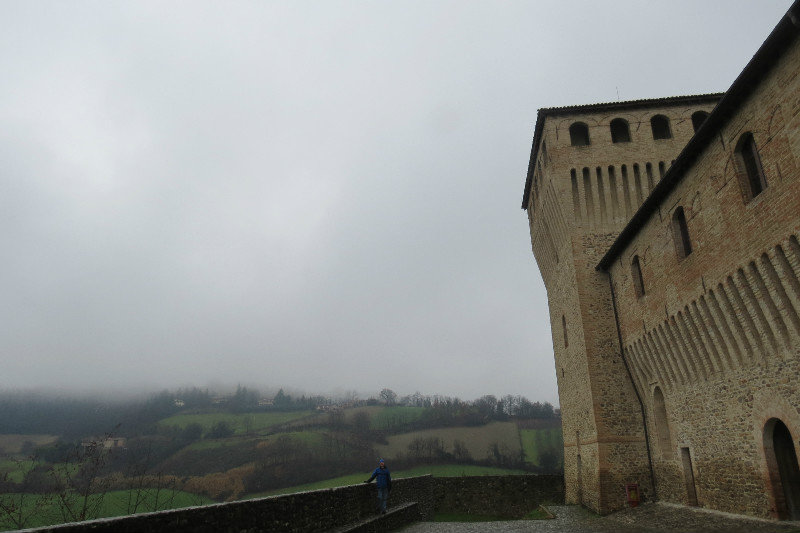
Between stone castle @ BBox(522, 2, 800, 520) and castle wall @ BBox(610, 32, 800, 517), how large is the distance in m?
0.03

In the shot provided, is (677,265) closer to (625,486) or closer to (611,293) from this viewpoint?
(611,293)

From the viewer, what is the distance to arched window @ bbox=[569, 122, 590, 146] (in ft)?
60.1

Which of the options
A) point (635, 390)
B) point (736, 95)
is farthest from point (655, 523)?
point (736, 95)

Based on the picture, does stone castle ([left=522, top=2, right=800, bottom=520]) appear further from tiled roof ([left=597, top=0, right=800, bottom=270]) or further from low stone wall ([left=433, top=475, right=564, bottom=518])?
low stone wall ([left=433, top=475, right=564, bottom=518])

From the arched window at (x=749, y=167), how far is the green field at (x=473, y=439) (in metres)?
45.3

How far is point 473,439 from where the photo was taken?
5412 cm

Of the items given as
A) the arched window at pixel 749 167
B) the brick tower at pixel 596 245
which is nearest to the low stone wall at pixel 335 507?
the brick tower at pixel 596 245

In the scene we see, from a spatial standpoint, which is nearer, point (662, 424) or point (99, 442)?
point (662, 424)

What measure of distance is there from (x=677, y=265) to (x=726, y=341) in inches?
92.2

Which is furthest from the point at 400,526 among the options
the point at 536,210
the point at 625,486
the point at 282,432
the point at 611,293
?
the point at 282,432

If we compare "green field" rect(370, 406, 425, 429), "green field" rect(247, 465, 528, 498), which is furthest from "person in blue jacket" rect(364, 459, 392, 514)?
"green field" rect(370, 406, 425, 429)

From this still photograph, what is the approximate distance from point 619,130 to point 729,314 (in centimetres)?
1146

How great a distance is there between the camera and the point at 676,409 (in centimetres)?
1215

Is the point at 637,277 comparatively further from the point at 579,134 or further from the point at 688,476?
the point at 579,134
